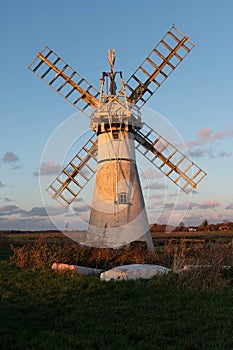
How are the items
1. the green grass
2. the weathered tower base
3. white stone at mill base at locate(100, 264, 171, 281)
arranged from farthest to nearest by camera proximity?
the weathered tower base → white stone at mill base at locate(100, 264, 171, 281) → the green grass

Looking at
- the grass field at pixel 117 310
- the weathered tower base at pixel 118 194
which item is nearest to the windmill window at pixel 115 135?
the weathered tower base at pixel 118 194

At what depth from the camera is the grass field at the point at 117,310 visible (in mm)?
6512

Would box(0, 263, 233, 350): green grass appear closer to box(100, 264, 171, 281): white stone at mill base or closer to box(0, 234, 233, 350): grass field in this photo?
box(0, 234, 233, 350): grass field

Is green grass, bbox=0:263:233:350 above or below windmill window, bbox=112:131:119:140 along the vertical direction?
below

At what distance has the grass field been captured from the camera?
21.4 feet

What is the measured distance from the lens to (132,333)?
271 inches

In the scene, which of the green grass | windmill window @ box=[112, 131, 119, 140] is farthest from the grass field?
windmill window @ box=[112, 131, 119, 140]

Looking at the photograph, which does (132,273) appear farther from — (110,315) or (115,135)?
(115,135)

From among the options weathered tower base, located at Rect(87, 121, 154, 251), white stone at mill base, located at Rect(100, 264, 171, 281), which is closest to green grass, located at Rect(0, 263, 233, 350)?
white stone at mill base, located at Rect(100, 264, 171, 281)

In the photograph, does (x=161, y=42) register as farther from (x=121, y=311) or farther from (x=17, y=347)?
(x=17, y=347)

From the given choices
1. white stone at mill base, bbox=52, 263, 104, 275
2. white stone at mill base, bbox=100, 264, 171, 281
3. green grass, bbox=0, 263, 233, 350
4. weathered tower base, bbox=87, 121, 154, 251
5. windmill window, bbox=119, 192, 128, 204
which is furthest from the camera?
windmill window, bbox=119, 192, 128, 204

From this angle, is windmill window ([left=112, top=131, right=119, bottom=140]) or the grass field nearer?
the grass field

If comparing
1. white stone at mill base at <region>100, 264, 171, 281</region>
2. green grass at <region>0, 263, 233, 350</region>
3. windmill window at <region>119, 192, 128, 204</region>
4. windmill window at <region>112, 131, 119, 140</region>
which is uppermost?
windmill window at <region>112, 131, 119, 140</region>

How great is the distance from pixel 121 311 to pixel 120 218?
11416mm
